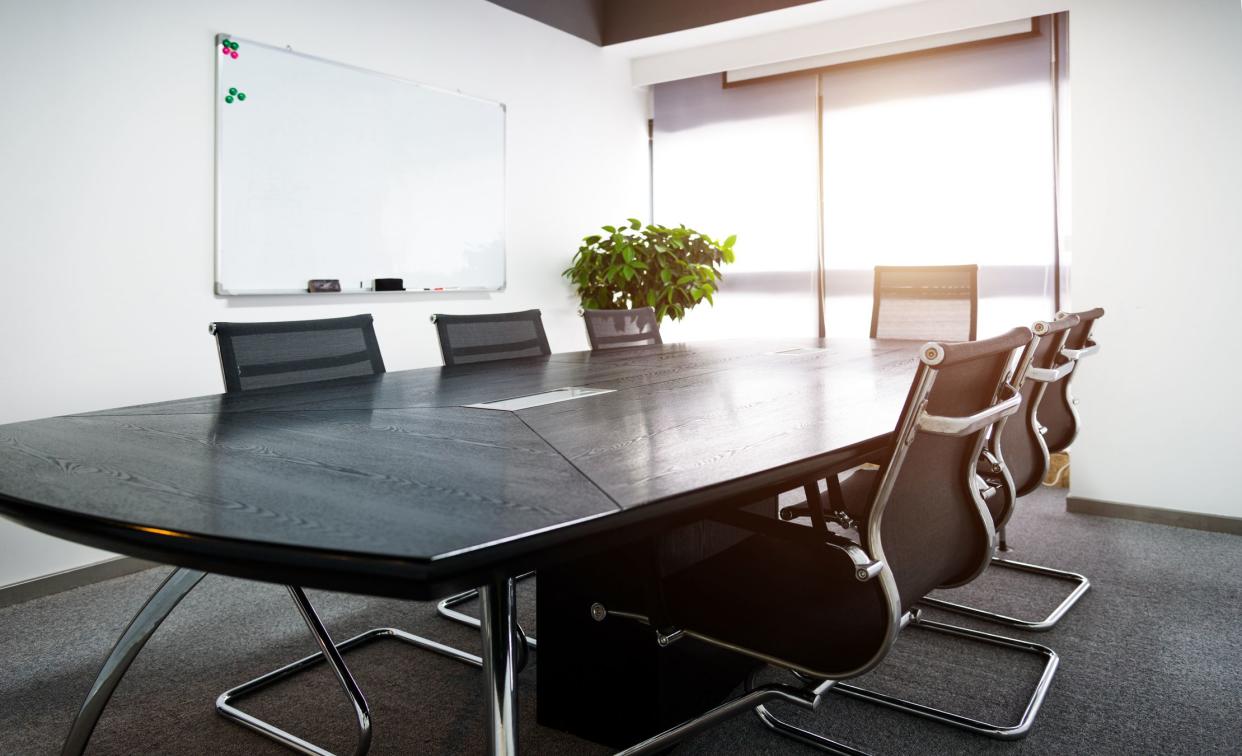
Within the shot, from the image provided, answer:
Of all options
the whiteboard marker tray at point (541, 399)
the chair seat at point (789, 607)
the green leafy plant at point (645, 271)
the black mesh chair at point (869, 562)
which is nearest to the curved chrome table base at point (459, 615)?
the whiteboard marker tray at point (541, 399)

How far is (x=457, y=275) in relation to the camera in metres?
5.09

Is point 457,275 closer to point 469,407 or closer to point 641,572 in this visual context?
point 469,407

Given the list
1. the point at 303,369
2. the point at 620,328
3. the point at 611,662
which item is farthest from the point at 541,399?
the point at 620,328

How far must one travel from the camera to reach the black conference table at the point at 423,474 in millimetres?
1021

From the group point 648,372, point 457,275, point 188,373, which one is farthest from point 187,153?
point 648,372

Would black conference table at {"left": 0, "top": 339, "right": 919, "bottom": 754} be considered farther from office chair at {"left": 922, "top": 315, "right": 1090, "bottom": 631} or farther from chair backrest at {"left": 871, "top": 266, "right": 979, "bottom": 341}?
chair backrest at {"left": 871, "top": 266, "right": 979, "bottom": 341}

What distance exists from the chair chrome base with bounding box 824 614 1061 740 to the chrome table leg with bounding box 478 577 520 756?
4.43 ft

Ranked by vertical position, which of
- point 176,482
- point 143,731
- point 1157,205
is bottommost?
point 143,731

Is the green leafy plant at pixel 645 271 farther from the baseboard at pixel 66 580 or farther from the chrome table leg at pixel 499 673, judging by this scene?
the chrome table leg at pixel 499 673

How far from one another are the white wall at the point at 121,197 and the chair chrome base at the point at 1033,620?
10.1 feet

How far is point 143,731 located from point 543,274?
3.97 m

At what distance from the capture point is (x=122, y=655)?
1820 millimetres

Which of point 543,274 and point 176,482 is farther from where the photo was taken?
point 543,274

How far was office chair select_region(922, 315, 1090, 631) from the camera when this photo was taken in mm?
2203
